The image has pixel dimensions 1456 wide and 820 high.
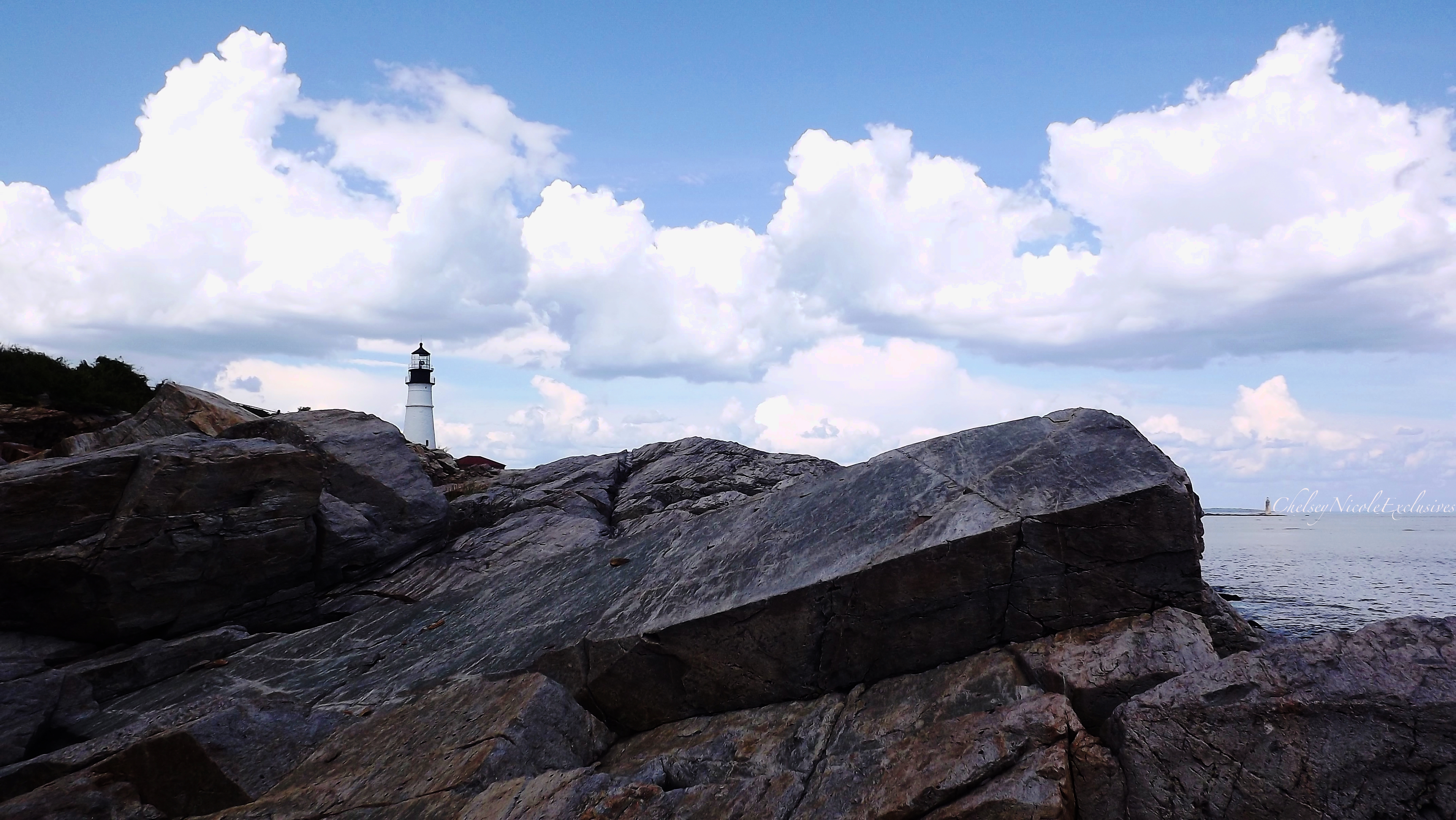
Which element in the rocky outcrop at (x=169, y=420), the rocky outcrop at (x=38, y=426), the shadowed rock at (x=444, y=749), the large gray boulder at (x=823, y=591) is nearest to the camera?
the shadowed rock at (x=444, y=749)

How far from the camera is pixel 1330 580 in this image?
4828cm

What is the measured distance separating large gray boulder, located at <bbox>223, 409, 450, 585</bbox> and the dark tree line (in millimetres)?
20626

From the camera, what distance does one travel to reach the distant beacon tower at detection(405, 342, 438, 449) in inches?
2356

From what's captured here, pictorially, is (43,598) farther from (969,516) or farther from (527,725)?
(969,516)

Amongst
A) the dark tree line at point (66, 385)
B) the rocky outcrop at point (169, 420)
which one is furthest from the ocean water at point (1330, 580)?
the dark tree line at point (66, 385)

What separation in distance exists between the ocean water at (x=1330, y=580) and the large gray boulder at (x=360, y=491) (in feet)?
61.3

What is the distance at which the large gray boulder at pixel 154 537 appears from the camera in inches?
618

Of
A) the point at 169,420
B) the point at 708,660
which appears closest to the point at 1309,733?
the point at 708,660

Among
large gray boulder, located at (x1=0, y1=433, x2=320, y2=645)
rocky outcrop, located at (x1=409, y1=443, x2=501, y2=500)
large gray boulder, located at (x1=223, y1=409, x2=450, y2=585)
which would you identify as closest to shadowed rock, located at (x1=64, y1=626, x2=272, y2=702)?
large gray boulder, located at (x1=0, y1=433, x2=320, y2=645)

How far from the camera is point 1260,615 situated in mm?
31312

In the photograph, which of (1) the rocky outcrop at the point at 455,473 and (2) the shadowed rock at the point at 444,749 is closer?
(2) the shadowed rock at the point at 444,749

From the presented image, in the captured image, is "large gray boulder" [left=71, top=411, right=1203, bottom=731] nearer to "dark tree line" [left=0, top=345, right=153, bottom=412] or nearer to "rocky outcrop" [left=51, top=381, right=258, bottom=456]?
"rocky outcrop" [left=51, top=381, right=258, bottom=456]

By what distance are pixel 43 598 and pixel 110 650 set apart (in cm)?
148

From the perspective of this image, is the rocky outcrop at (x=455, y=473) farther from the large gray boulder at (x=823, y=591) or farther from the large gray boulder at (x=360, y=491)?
the large gray boulder at (x=823, y=591)
